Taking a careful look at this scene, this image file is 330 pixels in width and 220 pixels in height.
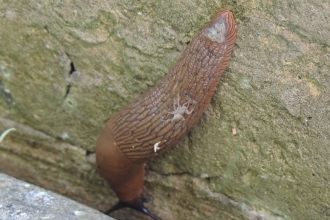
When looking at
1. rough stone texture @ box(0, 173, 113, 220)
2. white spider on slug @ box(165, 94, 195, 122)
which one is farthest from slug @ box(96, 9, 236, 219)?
rough stone texture @ box(0, 173, 113, 220)

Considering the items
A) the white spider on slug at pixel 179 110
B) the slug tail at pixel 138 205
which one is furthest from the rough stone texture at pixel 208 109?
the white spider on slug at pixel 179 110

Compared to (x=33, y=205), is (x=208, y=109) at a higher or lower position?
higher

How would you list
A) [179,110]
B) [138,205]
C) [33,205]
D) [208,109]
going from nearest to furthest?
1. [33,205]
2. [179,110]
3. [208,109]
4. [138,205]

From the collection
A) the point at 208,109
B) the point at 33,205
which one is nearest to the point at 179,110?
the point at 208,109

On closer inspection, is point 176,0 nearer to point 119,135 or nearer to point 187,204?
point 119,135

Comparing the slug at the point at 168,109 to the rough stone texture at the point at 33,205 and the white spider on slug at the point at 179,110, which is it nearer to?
the white spider on slug at the point at 179,110

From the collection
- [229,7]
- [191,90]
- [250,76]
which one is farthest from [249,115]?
[229,7]

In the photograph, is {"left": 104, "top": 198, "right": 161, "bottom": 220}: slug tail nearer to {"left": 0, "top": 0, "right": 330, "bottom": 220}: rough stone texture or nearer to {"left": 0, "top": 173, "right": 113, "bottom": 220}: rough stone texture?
{"left": 0, "top": 0, "right": 330, "bottom": 220}: rough stone texture

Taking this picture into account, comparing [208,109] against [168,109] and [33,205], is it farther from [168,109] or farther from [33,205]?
[33,205]
